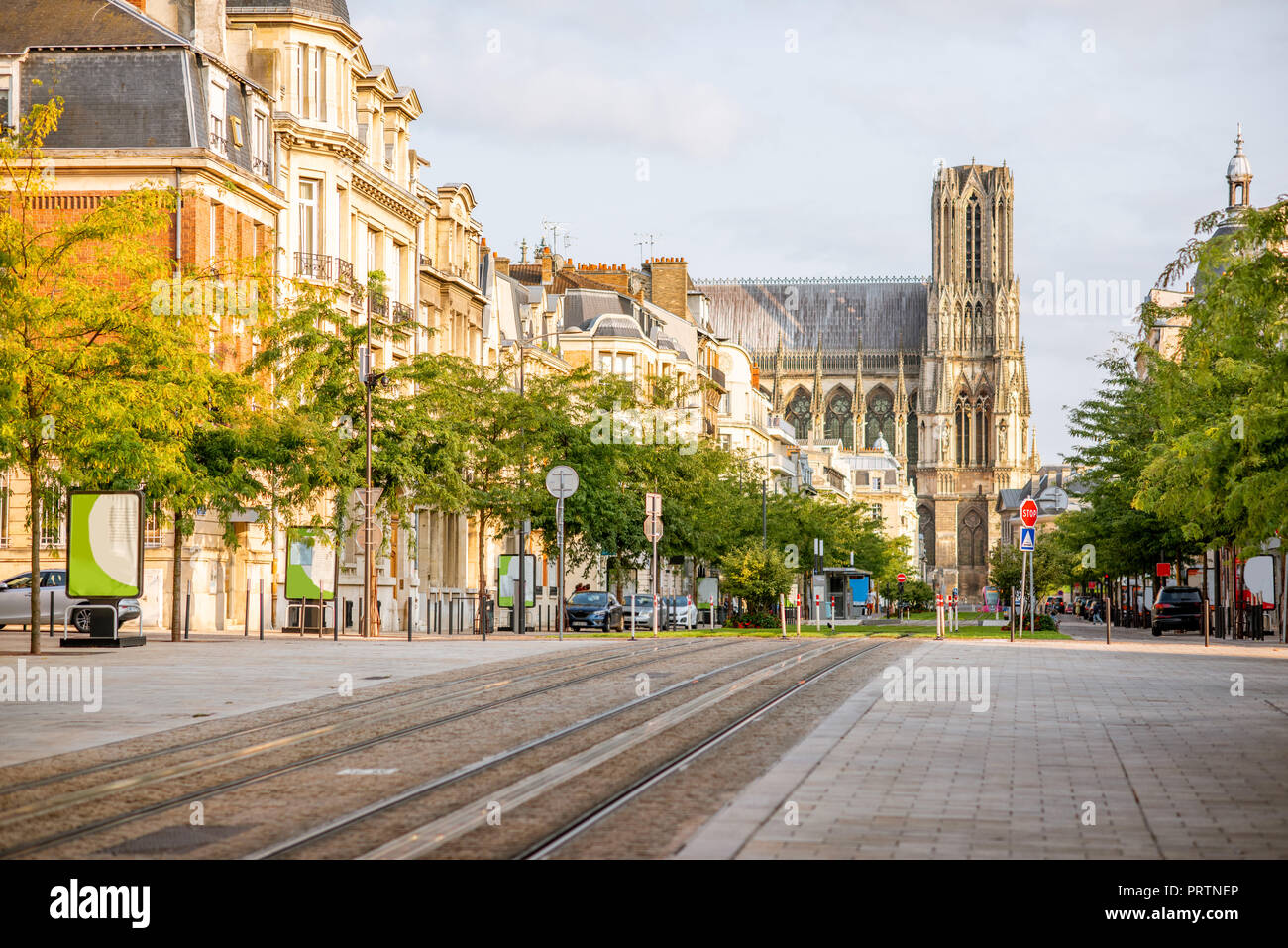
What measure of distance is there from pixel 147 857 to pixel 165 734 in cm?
608

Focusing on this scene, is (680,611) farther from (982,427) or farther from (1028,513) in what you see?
(982,427)

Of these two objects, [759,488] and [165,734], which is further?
[759,488]

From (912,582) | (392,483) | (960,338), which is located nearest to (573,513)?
(392,483)

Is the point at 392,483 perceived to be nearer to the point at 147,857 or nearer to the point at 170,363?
the point at 170,363

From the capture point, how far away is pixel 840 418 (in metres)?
182

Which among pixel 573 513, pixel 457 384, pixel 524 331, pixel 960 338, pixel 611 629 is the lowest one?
pixel 611 629

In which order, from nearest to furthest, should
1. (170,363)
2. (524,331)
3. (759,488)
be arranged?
(170,363) < (524,331) < (759,488)

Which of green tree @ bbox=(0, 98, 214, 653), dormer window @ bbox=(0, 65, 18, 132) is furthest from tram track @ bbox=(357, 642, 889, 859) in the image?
dormer window @ bbox=(0, 65, 18, 132)

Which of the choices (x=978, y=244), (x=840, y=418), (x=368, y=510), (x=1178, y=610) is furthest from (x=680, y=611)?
(x=840, y=418)

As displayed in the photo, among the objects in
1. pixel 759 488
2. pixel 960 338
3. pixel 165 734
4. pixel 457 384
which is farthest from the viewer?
pixel 960 338

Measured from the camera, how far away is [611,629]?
1870 inches

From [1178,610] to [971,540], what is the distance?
126561mm

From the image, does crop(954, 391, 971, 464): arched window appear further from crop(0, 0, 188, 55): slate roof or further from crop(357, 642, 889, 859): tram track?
crop(357, 642, 889, 859): tram track

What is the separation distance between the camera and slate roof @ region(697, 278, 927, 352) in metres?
183
